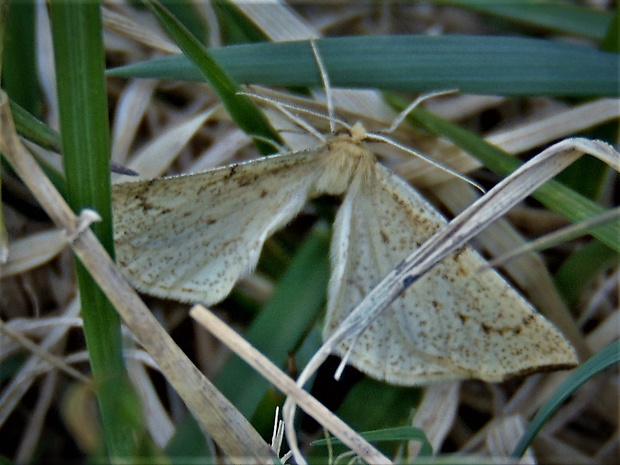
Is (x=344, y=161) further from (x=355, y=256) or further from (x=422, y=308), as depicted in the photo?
(x=422, y=308)

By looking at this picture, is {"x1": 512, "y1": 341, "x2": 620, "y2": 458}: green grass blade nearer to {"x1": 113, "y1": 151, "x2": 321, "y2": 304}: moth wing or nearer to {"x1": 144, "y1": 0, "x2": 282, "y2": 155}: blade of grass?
{"x1": 113, "y1": 151, "x2": 321, "y2": 304}: moth wing

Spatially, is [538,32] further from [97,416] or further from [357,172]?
[97,416]

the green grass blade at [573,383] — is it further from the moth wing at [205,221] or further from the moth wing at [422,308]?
the moth wing at [205,221]

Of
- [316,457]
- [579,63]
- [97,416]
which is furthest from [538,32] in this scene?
[97,416]

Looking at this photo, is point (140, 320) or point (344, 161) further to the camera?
point (344, 161)

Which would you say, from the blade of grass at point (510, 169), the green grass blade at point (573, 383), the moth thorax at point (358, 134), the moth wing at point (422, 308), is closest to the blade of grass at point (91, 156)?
the moth wing at point (422, 308)

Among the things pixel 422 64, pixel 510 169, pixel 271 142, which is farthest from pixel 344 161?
pixel 510 169
